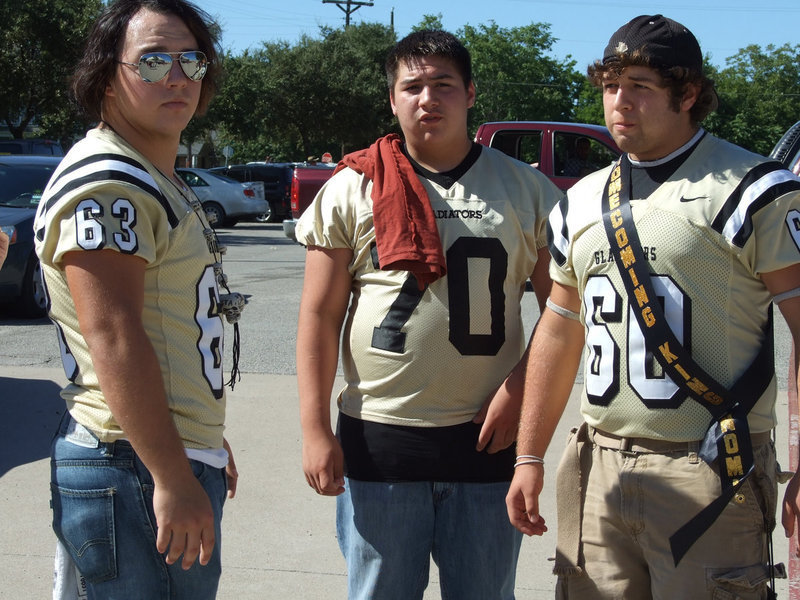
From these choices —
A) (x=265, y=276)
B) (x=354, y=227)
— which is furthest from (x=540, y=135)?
(x=354, y=227)

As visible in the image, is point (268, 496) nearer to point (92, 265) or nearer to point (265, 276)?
point (92, 265)

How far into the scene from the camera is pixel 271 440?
542 cm

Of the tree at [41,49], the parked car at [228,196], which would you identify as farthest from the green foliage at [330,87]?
the parked car at [228,196]

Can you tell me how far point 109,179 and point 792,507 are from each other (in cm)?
171

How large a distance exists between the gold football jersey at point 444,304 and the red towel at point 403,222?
0.14ft

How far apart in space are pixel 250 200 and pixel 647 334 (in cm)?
2223

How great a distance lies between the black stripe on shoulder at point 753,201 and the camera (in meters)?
2.04

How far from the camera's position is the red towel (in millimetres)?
2451

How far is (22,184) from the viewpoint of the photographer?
9.46 m

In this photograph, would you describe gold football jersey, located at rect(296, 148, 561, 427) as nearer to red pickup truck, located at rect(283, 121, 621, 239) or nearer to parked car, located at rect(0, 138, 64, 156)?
red pickup truck, located at rect(283, 121, 621, 239)

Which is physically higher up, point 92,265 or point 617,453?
point 92,265

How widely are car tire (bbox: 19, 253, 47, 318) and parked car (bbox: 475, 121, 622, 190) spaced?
580cm

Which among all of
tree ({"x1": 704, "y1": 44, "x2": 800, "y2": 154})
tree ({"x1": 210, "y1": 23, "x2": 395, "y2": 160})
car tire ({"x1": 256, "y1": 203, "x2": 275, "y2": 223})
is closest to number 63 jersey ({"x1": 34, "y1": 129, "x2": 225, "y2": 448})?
car tire ({"x1": 256, "y1": 203, "x2": 275, "y2": 223})

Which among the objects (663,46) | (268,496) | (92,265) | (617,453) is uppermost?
(663,46)
